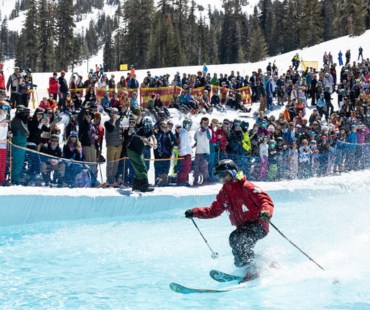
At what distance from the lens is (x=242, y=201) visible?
24.8ft

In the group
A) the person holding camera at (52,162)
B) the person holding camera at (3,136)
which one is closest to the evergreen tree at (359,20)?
Answer: the person holding camera at (52,162)

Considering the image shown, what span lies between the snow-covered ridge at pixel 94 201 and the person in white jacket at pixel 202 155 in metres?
0.36

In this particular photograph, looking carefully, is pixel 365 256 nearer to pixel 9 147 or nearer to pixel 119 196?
pixel 119 196

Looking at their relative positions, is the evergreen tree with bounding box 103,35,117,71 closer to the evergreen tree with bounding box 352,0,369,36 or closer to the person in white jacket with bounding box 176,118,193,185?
the evergreen tree with bounding box 352,0,369,36

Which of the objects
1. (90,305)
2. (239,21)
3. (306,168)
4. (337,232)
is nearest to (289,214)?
(337,232)

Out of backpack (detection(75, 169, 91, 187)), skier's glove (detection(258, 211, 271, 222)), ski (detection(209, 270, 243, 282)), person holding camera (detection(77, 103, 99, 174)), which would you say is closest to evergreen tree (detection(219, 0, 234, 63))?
person holding camera (detection(77, 103, 99, 174))

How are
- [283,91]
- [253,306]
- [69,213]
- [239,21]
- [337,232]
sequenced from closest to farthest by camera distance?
[253,306]
[337,232]
[69,213]
[283,91]
[239,21]

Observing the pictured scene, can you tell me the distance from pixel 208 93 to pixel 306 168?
31.2 ft

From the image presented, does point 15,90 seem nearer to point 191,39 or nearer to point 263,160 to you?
point 263,160

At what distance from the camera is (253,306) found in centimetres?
670

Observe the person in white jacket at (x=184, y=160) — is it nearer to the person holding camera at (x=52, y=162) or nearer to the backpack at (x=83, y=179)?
the backpack at (x=83, y=179)

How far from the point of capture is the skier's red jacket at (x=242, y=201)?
7.41m

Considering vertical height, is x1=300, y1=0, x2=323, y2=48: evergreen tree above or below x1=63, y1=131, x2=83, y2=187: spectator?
above

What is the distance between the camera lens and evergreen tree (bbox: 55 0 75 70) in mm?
75625
